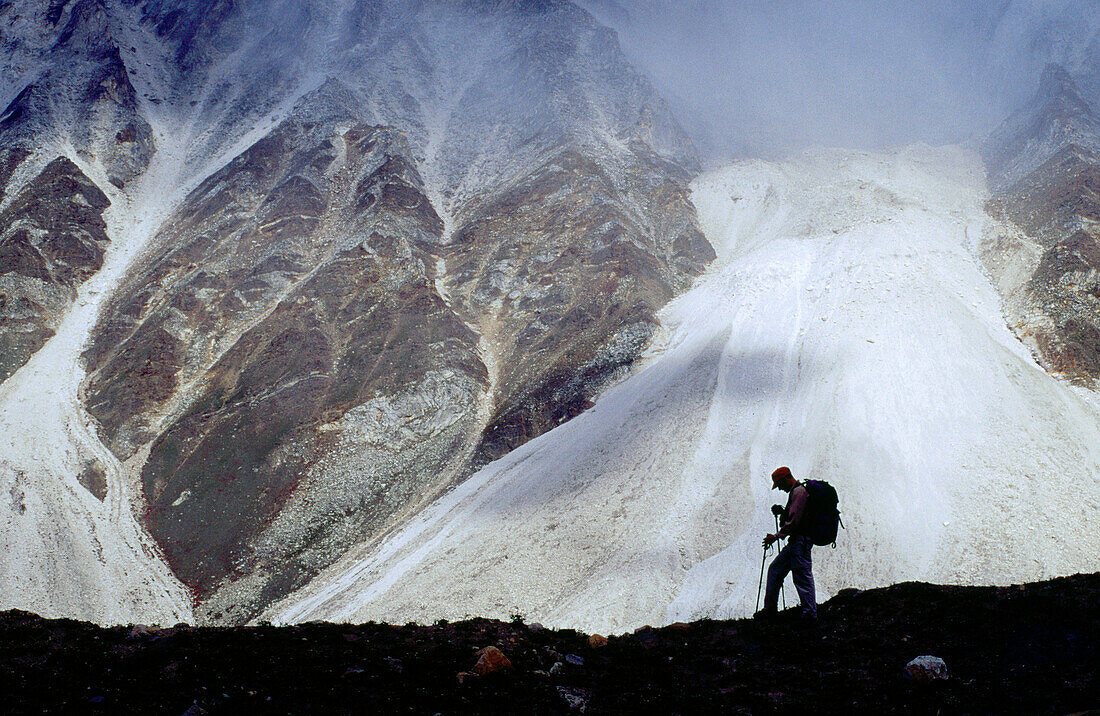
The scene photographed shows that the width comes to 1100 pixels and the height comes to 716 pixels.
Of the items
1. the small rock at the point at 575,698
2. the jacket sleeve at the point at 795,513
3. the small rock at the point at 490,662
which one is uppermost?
the jacket sleeve at the point at 795,513

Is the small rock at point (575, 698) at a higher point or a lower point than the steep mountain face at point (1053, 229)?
lower

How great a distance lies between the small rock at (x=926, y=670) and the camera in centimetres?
734

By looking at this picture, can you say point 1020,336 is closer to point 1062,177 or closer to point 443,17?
point 1062,177

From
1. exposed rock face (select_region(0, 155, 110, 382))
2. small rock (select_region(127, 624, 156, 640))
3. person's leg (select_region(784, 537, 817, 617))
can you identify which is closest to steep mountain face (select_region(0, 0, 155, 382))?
exposed rock face (select_region(0, 155, 110, 382))

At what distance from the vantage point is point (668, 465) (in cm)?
3288

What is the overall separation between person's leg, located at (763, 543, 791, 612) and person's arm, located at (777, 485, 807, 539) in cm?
45

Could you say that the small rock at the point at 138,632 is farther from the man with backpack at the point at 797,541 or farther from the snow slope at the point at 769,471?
the snow slope at the point at 769,471

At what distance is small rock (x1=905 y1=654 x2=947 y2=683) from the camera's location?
24.1 ft

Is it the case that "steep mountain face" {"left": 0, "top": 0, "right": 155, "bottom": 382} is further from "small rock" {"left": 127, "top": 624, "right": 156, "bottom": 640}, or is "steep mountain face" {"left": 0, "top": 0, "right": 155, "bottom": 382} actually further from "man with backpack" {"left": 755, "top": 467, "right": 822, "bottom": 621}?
"man with backpack" {"left": 755, "top": 467, "right": 822, "bottom": 621}

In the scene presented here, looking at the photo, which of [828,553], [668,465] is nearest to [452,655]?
[828,553]

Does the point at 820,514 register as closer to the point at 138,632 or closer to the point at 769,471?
the point at 138,632

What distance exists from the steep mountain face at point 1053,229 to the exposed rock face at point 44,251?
286 ft

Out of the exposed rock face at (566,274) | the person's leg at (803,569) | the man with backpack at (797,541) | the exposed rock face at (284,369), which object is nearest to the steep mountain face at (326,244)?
the exposed rock face at (284,369)

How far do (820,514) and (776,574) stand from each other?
1673mm
